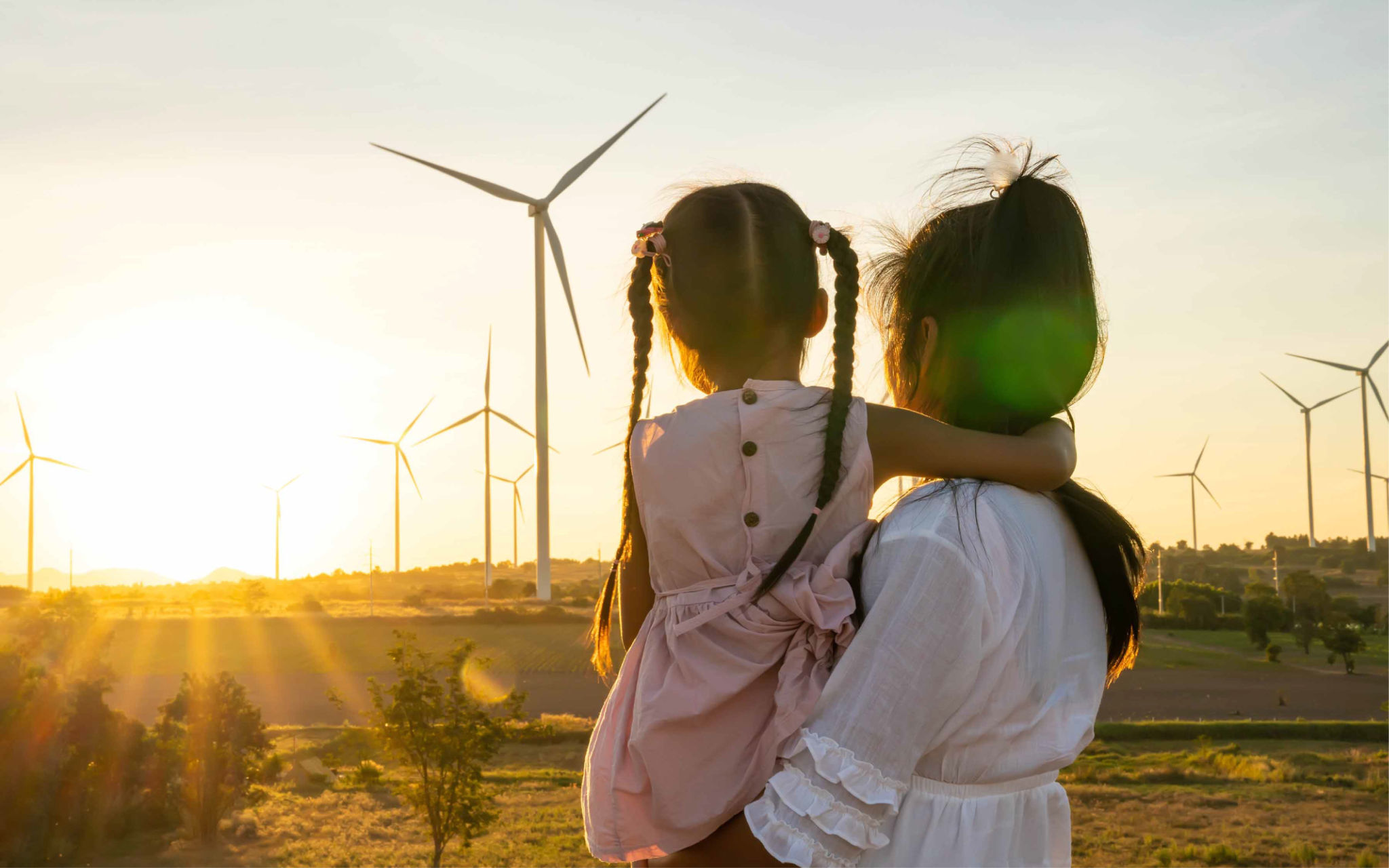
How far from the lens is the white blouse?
7.91 feet

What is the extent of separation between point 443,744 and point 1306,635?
78201mm

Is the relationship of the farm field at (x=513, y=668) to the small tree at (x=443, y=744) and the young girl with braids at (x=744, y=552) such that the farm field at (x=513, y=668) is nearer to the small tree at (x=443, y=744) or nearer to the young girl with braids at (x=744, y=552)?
the small tree at (x=443, y=744)

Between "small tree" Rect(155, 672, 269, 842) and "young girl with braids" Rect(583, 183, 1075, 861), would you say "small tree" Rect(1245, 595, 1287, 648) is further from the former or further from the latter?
"young girl with braids" Rect(583, 183, 1075, 861)

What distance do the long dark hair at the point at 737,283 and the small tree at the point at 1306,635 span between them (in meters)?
98.8

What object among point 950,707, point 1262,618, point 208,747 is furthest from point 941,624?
point 1262,618

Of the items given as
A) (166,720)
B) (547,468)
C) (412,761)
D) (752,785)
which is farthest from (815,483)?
(547,468)

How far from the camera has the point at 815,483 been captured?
112 inches

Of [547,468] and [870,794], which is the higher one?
[547,468]

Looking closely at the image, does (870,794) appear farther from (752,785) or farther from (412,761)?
(412,761)

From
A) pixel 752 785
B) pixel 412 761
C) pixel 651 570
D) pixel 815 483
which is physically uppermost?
pixel 815 483

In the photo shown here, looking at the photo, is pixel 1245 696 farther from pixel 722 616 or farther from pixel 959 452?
pixel 722 616

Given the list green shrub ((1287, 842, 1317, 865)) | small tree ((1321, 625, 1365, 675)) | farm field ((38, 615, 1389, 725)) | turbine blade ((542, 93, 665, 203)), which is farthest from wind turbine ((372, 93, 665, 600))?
small tree ((1321, 625, 1365, 675))

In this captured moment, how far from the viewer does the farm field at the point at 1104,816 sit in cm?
3422

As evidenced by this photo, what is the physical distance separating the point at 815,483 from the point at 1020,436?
0.52m
